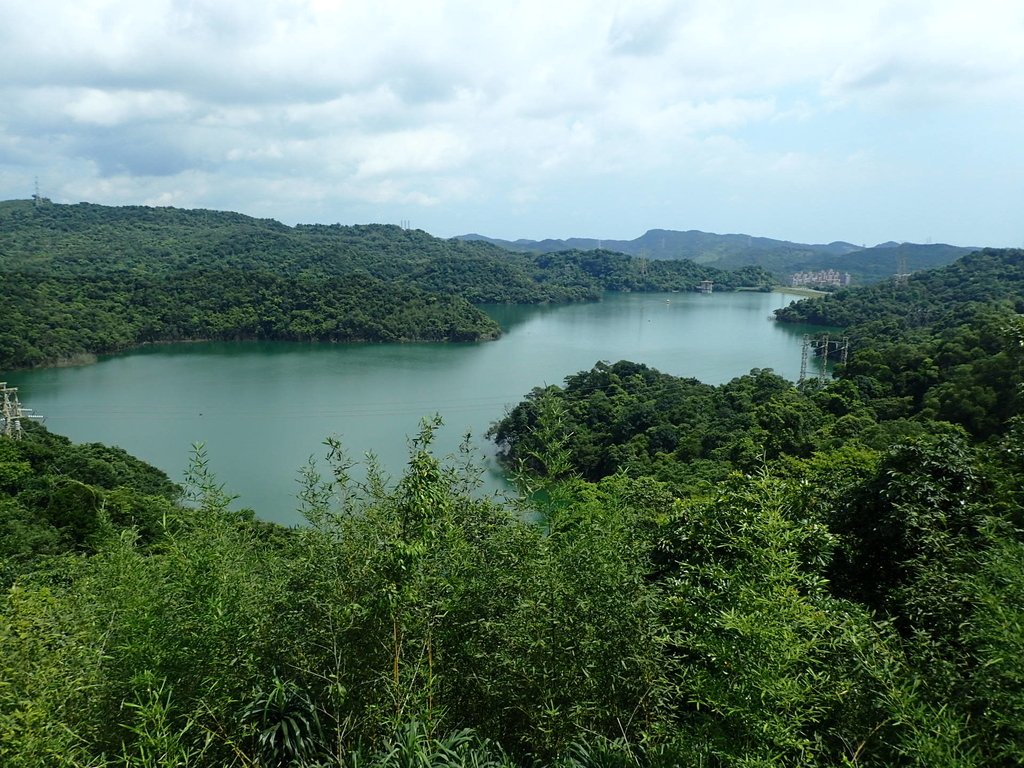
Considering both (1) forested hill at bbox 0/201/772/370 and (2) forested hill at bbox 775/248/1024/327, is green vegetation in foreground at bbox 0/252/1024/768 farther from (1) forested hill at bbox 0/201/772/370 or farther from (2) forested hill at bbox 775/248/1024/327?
(2) forested hill at bbox 775/248/1024/327

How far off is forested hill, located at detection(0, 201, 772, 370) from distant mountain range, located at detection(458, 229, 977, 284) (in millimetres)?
16991

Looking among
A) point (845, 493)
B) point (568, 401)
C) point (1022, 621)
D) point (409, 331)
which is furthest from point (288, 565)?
point (409, 331)

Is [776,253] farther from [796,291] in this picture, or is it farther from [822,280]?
[796,291]

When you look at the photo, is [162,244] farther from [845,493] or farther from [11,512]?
[845,493]

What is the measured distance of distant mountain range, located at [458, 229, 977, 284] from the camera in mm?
96062

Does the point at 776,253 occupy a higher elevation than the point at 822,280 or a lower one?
higher

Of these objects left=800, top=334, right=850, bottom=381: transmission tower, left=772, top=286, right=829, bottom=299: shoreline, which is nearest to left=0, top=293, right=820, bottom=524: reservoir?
left=800, top=334, right=850, bottom=381: transmission tower

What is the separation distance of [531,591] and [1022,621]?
6.53 ft

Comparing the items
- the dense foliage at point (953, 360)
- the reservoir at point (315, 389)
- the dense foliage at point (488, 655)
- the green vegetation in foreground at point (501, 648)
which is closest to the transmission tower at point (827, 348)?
the dense foliage at point (953, 360)

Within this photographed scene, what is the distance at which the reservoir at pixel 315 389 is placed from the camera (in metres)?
19.4

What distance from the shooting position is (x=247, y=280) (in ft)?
147

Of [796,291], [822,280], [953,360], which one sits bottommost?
[953,360]

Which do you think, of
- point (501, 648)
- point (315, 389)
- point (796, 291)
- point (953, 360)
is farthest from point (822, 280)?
point (501, 648)

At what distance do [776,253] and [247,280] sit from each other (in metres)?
109
